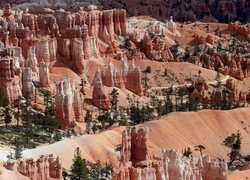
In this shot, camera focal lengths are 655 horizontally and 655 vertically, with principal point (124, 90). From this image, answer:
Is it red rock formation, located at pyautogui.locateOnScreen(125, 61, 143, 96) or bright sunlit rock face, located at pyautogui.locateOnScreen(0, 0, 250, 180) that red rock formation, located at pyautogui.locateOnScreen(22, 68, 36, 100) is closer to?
bright sunlit rock face, located at pyautogui.locateOnScreen(0, 0, 250, 180)

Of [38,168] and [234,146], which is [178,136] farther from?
[38,168]

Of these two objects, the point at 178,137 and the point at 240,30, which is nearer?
the point at 178,137

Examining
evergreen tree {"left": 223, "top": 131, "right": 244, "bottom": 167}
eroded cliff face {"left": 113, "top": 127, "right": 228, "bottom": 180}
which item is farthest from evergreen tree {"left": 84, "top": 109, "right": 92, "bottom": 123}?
eroded cliff face {"left": 113, "top": 127, "right": 228, "bottom": 180}

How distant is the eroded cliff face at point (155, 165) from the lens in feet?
146

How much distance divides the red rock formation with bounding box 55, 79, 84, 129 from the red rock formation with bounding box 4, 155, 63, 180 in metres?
30.6

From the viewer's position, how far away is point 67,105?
78.4m

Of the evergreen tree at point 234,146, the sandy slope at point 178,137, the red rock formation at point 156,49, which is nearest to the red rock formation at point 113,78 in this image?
the sandy slope at point 178,137

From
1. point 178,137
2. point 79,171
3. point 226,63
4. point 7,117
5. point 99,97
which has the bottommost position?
point 226,63

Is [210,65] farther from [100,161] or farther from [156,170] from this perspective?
[156,170]

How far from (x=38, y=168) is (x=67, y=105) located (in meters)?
34.3

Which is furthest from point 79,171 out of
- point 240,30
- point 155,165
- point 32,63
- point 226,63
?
point 240,30

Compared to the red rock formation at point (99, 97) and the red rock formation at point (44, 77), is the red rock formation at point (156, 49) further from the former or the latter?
the red rock formation at point (44, 77)

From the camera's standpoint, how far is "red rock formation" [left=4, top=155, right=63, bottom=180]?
1687 inches

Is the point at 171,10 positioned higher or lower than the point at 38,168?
lower
